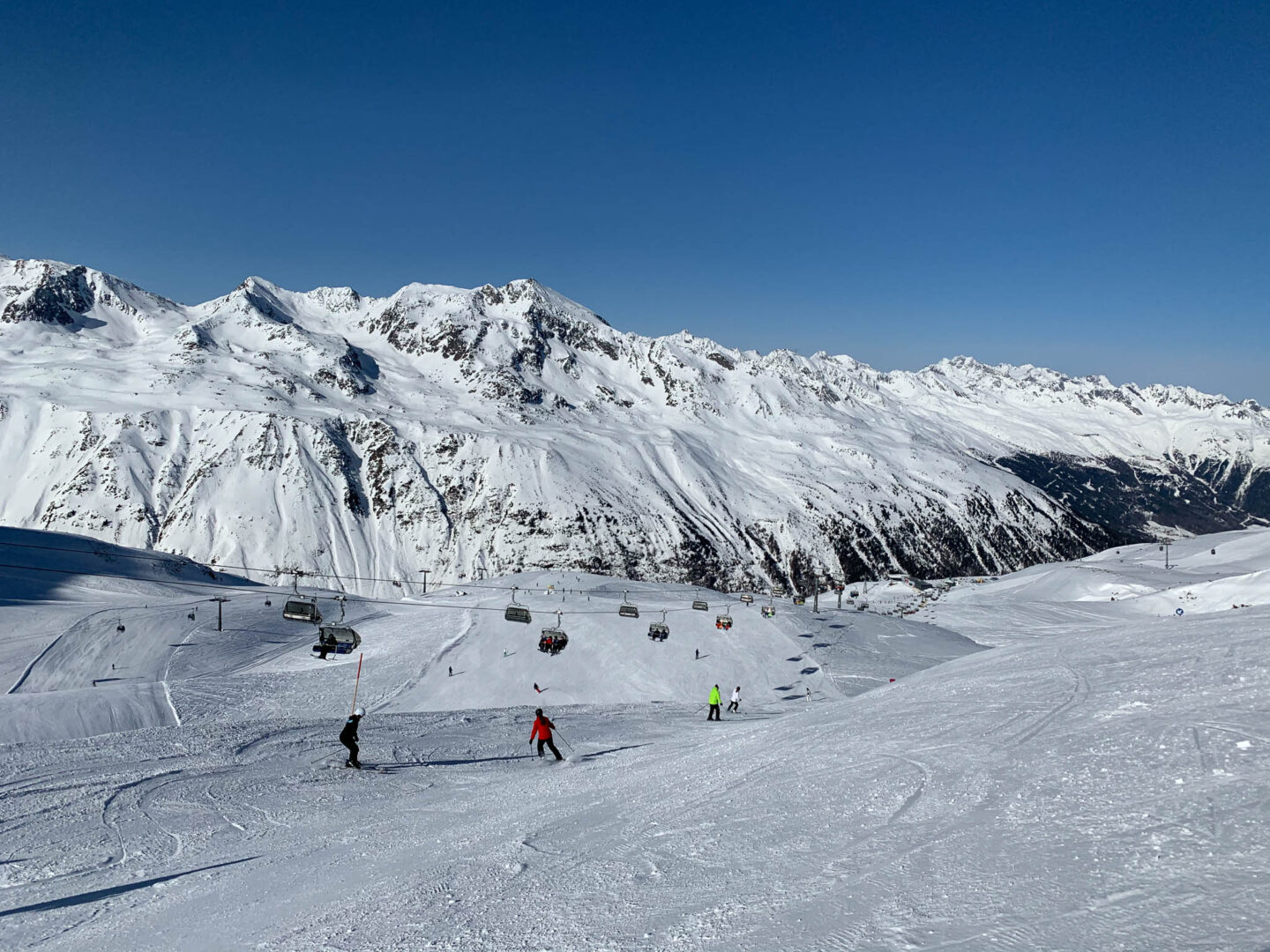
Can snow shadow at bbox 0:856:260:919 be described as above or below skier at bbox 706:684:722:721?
above

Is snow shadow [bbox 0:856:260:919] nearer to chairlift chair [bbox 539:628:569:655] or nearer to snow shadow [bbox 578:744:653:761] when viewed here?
snow shadow [bbox 578:744:653:761]

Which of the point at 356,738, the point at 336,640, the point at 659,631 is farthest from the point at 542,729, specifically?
the point at 659,631

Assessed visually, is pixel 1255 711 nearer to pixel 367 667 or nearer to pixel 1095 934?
pixel 1095 934

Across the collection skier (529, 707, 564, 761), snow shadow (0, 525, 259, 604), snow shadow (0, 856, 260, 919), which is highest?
snow shadow (0, 525, 259, 604)

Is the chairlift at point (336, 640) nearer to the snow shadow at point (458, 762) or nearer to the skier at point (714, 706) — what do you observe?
the skier at point (714, 706)

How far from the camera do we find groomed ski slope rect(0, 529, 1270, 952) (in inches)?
295

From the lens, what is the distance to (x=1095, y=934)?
21.3ft

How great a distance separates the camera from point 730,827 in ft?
37.0

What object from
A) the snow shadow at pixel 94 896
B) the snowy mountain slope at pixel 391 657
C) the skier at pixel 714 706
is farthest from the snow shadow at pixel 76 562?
the snow shadow at pixel 94 896

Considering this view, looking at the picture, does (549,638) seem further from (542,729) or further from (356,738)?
(356,738)

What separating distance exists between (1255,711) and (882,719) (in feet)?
24.3

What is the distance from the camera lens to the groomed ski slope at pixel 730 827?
7.50 m

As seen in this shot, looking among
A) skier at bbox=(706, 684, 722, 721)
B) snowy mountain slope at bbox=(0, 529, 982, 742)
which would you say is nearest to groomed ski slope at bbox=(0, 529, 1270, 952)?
skier at bbox=(706, 684, 722, 721)

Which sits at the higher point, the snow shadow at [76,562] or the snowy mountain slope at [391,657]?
the snow shadow at [76,562]
